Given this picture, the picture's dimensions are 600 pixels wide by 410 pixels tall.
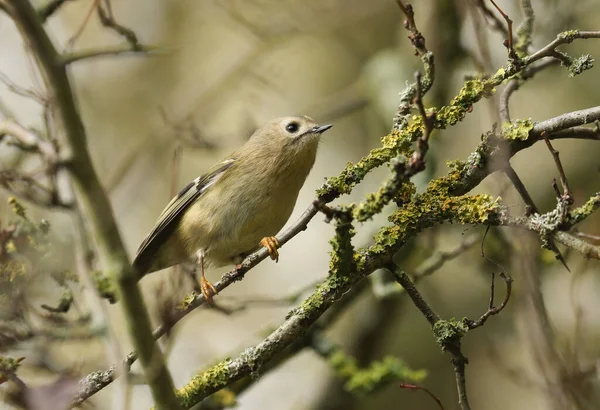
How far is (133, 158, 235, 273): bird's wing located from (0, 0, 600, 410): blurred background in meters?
0.31

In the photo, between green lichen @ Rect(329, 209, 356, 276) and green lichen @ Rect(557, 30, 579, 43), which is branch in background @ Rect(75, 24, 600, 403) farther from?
green lichen @ Rect(557, 30, 579, 43)

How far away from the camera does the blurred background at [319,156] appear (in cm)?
380

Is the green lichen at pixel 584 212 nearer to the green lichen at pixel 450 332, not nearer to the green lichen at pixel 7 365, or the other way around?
the green lichen at pixel 450 332

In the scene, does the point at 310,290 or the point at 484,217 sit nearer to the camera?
the point at 484,217

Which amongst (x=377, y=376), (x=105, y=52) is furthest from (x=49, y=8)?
(x=377, y=376)

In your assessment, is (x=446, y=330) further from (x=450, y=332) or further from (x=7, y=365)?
(x=7, y=365)

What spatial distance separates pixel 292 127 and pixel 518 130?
6.94ft

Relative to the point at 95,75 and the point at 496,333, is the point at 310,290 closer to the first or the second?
the point at 496,333

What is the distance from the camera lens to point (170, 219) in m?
4.01

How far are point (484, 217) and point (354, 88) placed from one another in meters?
3.80

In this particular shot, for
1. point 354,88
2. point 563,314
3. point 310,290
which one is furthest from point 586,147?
point 310,290

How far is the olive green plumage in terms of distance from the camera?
367 centimetres

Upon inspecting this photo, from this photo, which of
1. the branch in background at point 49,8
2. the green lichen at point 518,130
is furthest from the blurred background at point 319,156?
the branch in background at point 49,8

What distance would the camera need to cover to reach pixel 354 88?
5758 mm
